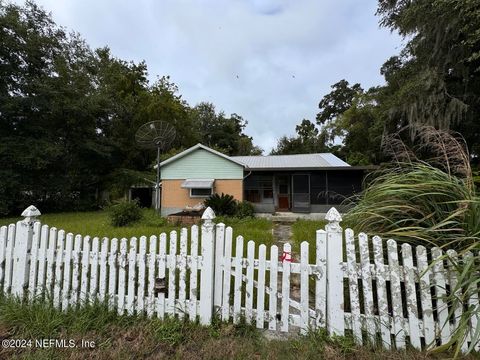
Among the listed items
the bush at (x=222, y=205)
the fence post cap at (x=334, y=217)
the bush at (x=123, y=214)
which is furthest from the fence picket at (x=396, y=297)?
the bush at (x=222, y=205)

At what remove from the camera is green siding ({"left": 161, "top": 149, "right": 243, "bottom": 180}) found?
1298cm

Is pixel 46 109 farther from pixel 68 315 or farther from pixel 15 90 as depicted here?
pixel 68 315

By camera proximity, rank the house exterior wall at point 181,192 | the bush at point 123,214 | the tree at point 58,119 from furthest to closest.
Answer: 1. the tree at point 58,119
2. the house exterior wall at point 181,192
3. the bush at point 123,214

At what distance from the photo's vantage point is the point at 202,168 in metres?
13.2

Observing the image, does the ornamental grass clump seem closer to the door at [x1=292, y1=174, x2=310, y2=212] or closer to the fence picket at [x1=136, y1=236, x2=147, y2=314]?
the fence picket at [x1=136, y1=236, x2=147, y2=314]

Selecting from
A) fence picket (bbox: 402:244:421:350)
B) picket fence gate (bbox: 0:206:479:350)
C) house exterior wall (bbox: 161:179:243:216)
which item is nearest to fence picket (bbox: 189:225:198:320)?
picket fence gate (bbox: 0:206:479:350)

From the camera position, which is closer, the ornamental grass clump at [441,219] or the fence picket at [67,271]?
the ornamental grass clump at [441,219]

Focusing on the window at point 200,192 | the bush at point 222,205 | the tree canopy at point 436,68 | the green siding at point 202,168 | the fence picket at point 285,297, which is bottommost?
the fence picket at point 285,297

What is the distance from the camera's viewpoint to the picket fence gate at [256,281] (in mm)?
1910

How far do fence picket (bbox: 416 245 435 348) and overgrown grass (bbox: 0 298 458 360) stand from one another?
15 centimetres

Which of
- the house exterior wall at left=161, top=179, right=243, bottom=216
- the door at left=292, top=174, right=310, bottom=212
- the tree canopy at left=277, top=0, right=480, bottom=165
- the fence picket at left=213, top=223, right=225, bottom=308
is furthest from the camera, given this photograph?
the house exterior wall at left=161, top=179, right=243, bottom=216

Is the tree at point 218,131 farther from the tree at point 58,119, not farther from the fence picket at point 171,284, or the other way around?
the fence picket at point 171,284

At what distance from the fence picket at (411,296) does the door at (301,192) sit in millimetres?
10989

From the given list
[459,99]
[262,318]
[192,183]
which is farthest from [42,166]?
[459,99]
